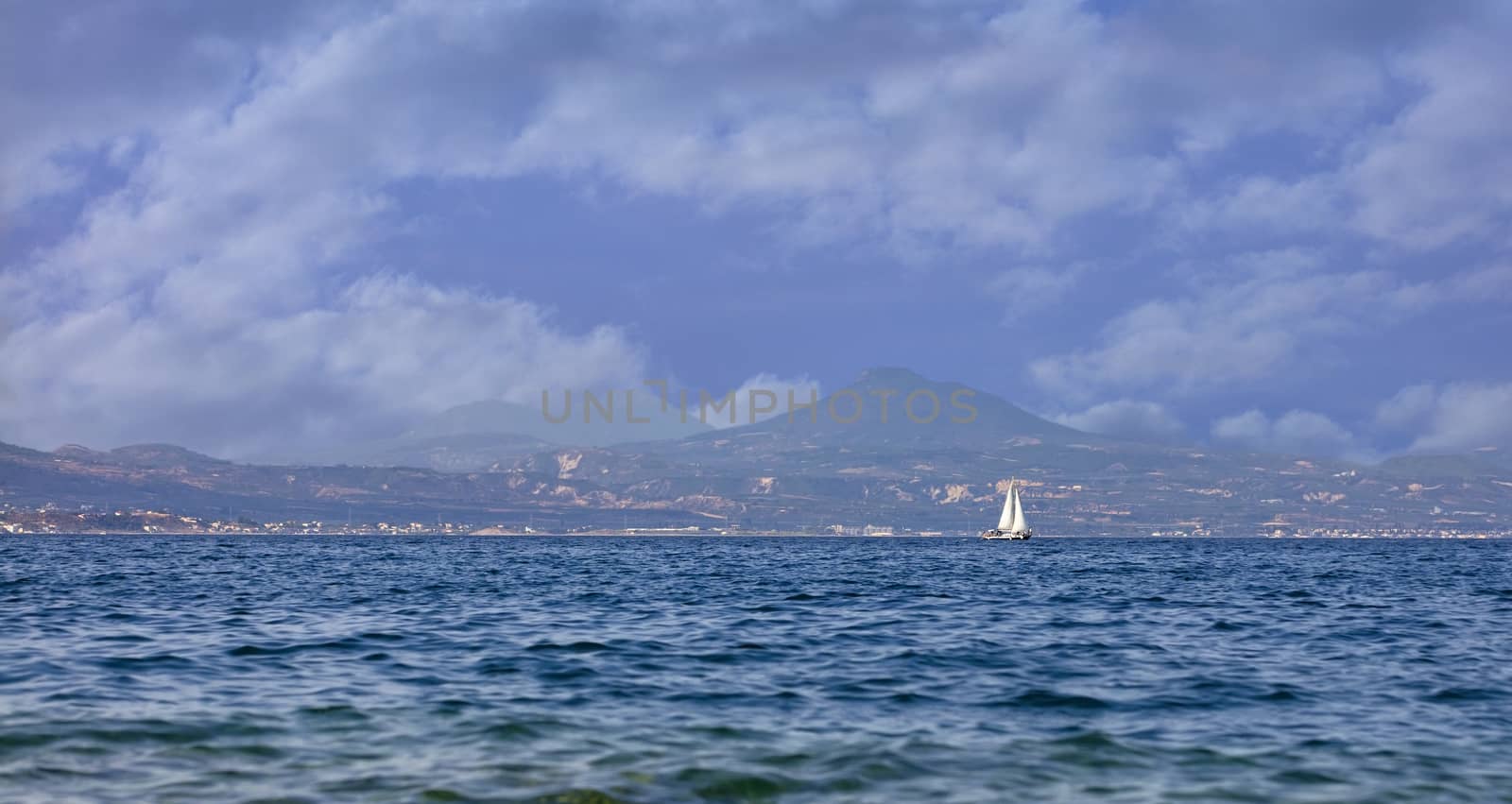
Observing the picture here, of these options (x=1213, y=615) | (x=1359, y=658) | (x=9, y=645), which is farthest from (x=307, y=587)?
(x=1359, y=658)

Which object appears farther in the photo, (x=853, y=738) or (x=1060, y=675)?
(x=1060, y=675)

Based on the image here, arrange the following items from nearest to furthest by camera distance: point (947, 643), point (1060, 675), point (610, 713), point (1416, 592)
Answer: point (610, 713)
point (1060, 675)
point (947, 643)
point (1416, 592)

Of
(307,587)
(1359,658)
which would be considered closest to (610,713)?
(1359,658)

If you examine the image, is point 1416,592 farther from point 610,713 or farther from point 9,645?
point 9,645

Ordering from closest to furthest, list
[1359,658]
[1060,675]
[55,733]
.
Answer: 1. [55,733]
2. [1060,675]
3. [1359,658]

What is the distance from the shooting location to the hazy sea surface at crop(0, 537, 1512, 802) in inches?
917

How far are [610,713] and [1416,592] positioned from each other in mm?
61523

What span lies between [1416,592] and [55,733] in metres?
71.0

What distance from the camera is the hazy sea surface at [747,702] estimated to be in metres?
23.3

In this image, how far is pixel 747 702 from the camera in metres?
31.1

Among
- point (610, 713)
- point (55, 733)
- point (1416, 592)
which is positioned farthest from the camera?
point (1416, 592)

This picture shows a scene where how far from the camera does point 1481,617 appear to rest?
184 feet

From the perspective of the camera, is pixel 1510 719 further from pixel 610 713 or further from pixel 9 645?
pixel 9 645

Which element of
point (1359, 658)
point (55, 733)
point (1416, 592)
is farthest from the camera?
point (1416, 592)
